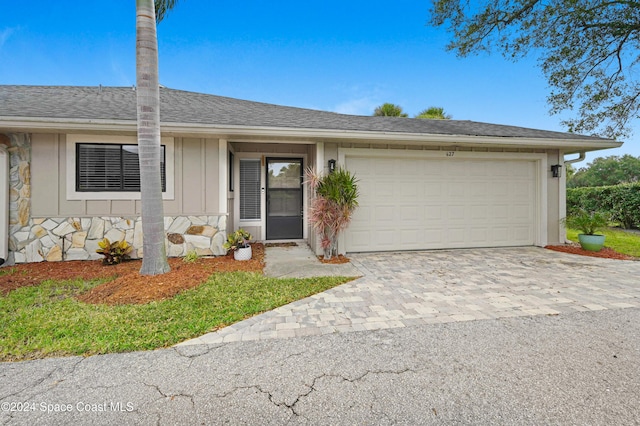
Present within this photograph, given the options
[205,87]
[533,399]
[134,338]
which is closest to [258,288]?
[134,338]

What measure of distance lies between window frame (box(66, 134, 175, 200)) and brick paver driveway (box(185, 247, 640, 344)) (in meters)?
4.00

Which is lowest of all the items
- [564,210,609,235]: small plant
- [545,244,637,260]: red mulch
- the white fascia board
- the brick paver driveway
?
the brick paver driveway

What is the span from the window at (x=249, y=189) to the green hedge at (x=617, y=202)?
9.81m

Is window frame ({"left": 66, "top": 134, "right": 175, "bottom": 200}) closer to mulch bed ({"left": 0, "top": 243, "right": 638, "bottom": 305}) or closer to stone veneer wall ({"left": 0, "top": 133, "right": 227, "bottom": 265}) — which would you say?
stone veneer wall ({"left": 0, "top": 133, "right": 227, "bottom": 265})

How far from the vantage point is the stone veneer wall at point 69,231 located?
211 inches

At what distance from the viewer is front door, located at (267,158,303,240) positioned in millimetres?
7633

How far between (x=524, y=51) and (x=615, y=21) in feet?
7.69

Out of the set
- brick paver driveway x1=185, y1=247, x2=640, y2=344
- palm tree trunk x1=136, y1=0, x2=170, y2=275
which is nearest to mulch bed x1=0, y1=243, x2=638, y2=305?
palm tree trunk x1=136, y1=0, x2=170, y2=275

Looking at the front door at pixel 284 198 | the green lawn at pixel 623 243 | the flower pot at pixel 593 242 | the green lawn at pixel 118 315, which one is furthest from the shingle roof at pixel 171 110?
the green lawn at pixel 118 315

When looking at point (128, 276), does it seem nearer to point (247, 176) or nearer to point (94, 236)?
point (94, 236)

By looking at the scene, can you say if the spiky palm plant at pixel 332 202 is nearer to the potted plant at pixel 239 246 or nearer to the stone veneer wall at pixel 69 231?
the potted plant at pixel 239 246

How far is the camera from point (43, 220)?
548cm

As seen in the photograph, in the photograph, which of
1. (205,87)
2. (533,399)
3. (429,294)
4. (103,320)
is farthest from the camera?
(205,87)

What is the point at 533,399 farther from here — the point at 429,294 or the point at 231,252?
the point at 231,252
